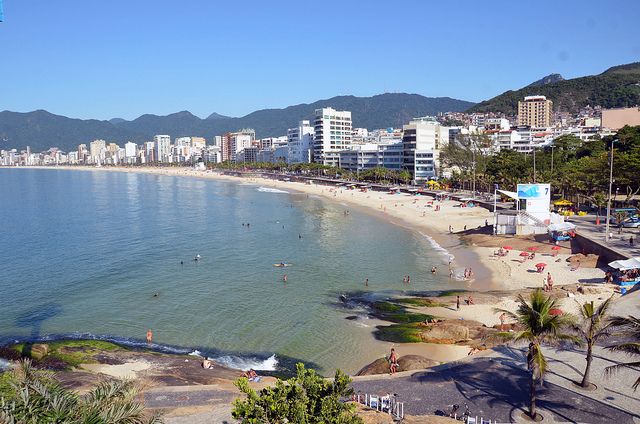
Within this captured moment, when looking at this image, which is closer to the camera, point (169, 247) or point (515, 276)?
point (515, 276)

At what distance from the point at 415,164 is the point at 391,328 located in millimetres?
82424

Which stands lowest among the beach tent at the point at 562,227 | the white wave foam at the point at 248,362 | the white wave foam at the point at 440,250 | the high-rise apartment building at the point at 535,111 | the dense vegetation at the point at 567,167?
the white wave foam at the point at 248,362

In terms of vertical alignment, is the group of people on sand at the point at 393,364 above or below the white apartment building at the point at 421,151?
below

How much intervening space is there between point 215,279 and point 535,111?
183 m

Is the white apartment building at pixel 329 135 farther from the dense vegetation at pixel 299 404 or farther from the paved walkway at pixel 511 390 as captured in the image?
the dense vegetation at pixel 299 404

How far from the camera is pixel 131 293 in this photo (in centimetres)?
3409

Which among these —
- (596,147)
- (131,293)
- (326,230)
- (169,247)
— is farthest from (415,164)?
(131,293)

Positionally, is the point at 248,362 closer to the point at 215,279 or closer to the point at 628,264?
the point at 215,279

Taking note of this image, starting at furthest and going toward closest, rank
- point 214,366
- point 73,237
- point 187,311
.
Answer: point 73,237, point 187,311, point 214,366

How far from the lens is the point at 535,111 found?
19088 cm

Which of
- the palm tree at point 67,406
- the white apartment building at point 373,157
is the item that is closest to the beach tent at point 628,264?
the palm tree at point 67,406

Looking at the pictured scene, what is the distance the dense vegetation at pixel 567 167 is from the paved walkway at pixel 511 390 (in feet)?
125

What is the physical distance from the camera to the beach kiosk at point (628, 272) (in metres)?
28.1

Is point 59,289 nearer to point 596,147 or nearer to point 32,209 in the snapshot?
point 32,209
